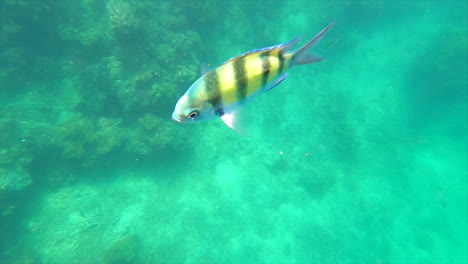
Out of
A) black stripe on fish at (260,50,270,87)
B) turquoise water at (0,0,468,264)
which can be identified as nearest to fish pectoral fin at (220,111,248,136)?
black stripe on fish at (260,50,270,87)

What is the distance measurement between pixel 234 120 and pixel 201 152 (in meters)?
9.14

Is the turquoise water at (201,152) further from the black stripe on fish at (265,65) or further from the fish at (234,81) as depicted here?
the black stripe on fish at (265,65)

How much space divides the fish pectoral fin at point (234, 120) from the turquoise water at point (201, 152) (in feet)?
26.7

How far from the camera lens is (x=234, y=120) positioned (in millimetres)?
1946

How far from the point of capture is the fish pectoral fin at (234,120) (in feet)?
6.27

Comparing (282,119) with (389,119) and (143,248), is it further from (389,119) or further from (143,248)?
(143,248)

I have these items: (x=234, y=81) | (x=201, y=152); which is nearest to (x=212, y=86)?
(x=234, y=81)

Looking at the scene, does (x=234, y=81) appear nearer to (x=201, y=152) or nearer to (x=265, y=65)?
(x=265, y=65)

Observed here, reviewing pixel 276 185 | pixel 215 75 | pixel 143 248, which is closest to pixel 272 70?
pixel 215 75

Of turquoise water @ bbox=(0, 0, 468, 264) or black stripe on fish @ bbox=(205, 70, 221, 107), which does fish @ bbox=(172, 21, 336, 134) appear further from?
turquoise water @ bbox=(0, 0, 468, 264)

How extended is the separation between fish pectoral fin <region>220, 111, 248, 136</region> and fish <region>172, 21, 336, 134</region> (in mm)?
85

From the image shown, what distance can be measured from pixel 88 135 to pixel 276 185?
27.2ft

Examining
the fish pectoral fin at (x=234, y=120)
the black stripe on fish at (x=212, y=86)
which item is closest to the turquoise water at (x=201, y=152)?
the fish pectoral fin at (x=234, y=120)

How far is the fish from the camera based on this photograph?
1711 mm
